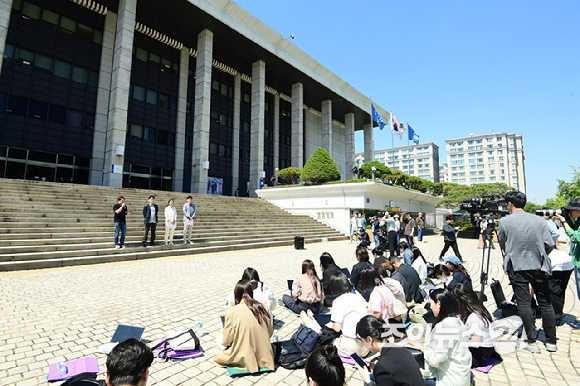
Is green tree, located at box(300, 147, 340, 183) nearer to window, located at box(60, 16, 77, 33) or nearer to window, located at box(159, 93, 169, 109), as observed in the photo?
window, located at box(159, 93, 169, 109)

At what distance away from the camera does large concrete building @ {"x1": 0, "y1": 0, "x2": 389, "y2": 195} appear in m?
21.1

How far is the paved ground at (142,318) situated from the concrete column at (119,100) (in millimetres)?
14272

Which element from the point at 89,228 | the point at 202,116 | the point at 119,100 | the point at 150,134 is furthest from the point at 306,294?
the point at 150,134

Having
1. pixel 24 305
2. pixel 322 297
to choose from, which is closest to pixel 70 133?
pixel 24 305

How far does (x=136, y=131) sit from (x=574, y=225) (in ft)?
99.2

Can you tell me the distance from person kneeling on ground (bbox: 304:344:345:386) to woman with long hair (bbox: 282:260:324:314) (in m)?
3.29

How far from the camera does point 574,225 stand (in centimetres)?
493

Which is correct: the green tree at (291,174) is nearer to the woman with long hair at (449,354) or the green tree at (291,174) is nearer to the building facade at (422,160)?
the woman with long hair at (449,354)

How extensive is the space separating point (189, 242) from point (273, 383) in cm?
1078

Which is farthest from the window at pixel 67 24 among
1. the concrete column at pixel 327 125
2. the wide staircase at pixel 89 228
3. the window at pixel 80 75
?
the concrete column at pixel 327 125

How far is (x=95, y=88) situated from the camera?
24.2 m

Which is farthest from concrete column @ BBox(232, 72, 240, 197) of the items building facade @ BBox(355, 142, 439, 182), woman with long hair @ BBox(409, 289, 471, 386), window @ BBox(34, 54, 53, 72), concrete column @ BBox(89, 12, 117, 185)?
building facade @ BBox(355, 142, 439, 182)

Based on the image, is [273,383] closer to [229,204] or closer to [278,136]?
[229,204]

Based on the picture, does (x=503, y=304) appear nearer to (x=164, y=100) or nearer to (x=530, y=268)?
(x=530, y=268)
